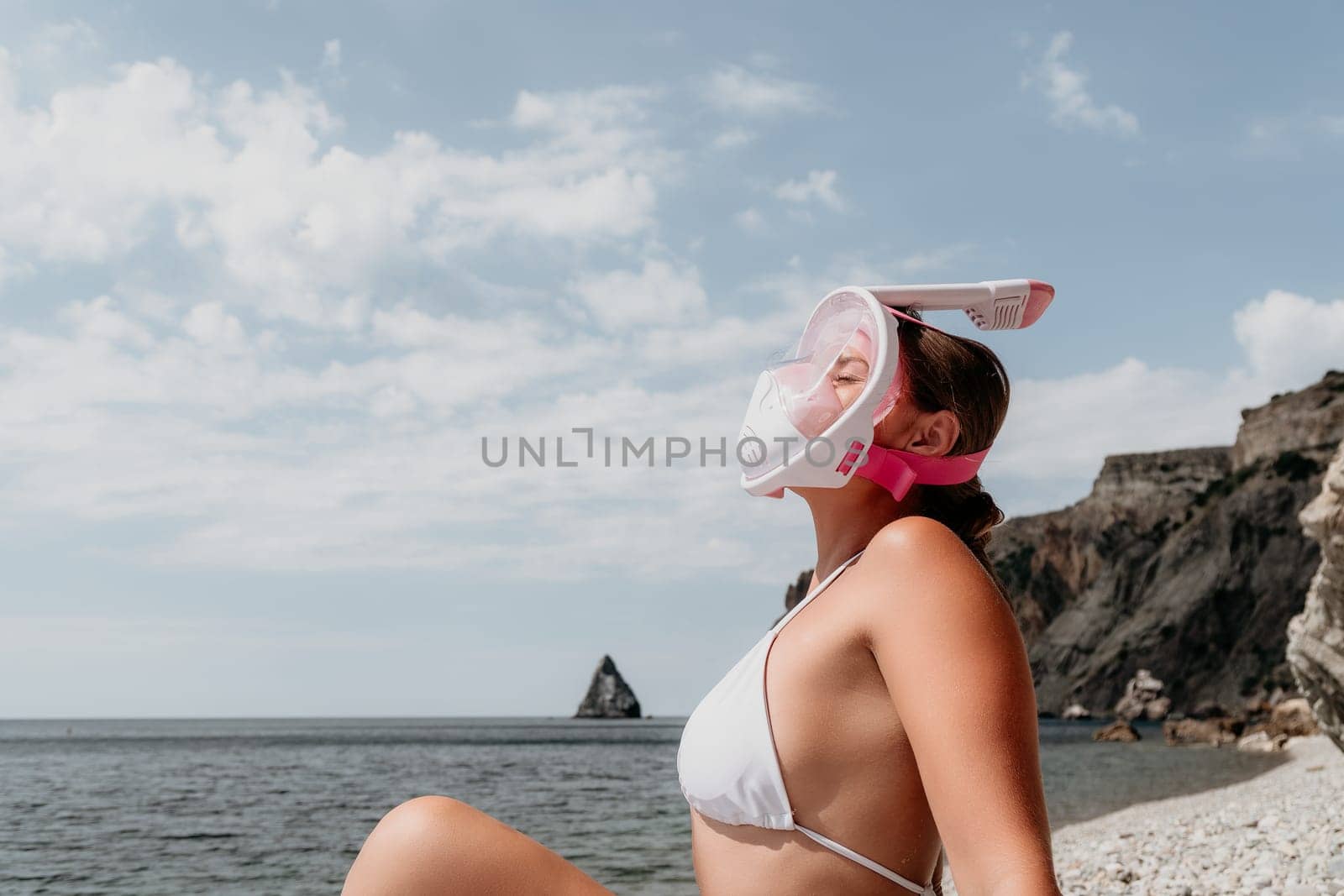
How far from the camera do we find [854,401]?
1936mm

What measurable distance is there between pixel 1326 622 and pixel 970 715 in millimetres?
9354

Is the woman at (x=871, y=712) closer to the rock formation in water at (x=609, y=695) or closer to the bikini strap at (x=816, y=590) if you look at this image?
the bikini strap at (x=816, y=590)

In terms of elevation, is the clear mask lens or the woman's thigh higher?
the clear mask lens

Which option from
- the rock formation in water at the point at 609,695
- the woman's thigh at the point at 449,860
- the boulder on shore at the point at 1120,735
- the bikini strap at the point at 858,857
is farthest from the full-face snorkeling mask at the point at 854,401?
the rock formation in water at the point at 609,695

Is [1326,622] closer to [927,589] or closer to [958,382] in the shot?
[958,382]

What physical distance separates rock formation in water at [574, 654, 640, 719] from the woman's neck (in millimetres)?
135876

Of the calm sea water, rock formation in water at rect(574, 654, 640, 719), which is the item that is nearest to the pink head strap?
the calm sea water

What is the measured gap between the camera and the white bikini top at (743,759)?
171 centimetres

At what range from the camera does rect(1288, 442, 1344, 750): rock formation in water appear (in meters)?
8.15

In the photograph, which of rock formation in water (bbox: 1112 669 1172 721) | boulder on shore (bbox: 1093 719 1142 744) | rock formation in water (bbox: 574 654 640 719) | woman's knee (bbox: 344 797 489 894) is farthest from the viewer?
rock formation in water (bbox: 574 654 640 719)

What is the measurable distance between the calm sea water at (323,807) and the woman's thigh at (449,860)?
9.56m

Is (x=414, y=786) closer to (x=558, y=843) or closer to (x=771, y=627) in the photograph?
(x=558, y=843)

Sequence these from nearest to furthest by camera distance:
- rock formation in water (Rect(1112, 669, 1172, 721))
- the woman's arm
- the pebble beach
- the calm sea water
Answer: the woman's arm < the pebble beach < the calm sea water < rock formation in water (Rect(1112, 669, 1172, 721))

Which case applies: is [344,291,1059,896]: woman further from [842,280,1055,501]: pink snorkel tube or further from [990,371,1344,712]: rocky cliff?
[990,371,1344,712]: rocky cliff
